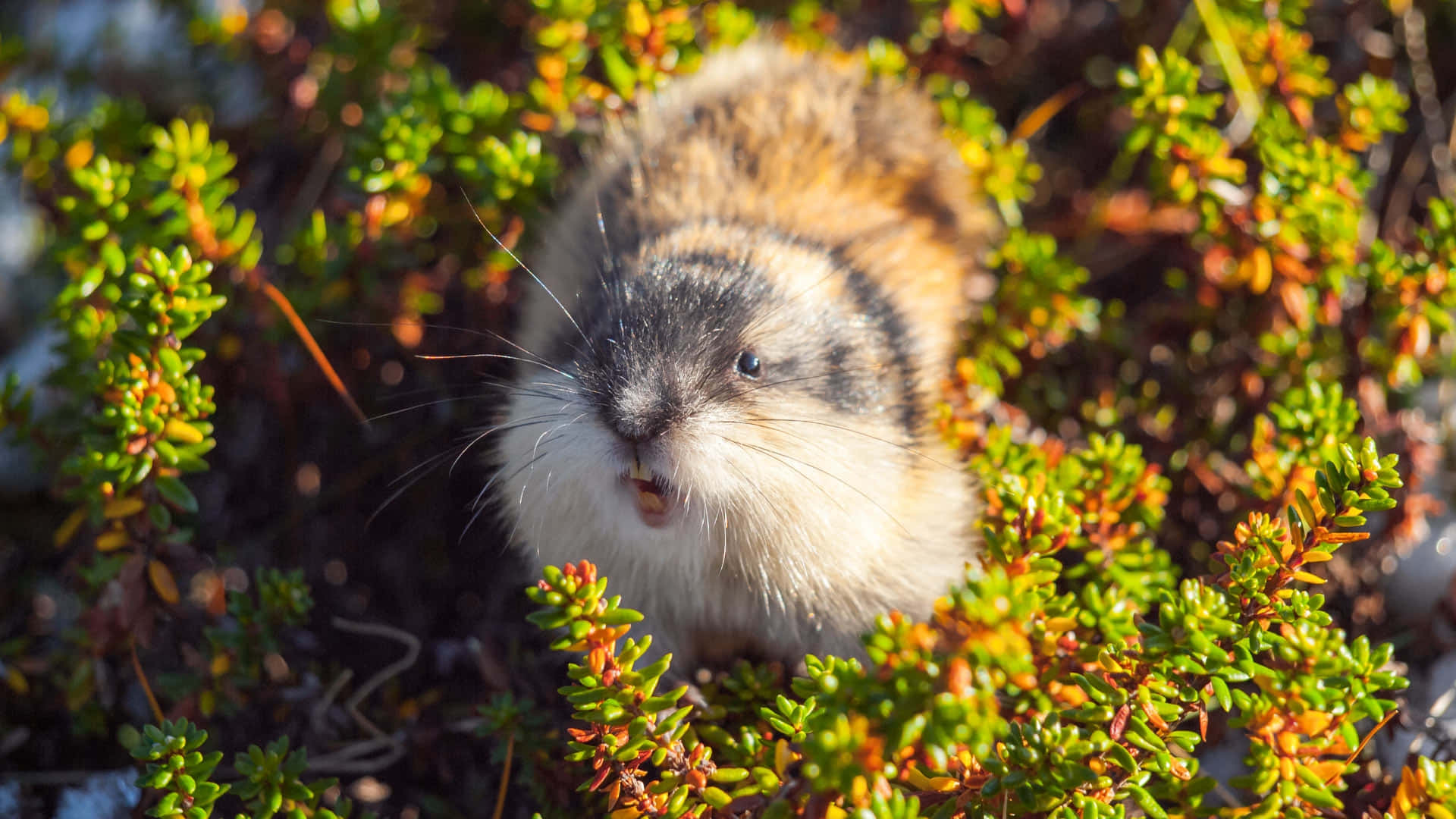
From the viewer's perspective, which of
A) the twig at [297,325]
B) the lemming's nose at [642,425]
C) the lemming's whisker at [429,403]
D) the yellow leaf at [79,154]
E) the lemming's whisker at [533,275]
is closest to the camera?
the lemming's nose at [642,425]

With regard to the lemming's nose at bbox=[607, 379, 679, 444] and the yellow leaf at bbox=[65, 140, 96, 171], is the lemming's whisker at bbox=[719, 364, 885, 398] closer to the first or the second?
the lemming's nose at bbox=[607, 379, 679, 444]

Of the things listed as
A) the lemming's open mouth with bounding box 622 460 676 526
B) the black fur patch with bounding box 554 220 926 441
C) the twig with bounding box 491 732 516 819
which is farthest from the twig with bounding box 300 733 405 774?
the black fur patch with bounding box 554 220 926 441

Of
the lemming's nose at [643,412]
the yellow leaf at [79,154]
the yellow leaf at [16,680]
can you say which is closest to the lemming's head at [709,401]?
the lemming's nose at [643,412]

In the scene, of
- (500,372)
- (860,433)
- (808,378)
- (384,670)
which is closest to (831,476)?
(860,433)

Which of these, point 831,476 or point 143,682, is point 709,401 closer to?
point 831,476

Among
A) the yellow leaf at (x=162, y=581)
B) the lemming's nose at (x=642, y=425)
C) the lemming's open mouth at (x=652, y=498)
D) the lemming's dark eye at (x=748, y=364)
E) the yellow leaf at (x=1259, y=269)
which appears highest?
the yellow leaf at (x=1259, y=269)

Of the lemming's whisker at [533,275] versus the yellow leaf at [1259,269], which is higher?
the yellow leaf at [1259,269]

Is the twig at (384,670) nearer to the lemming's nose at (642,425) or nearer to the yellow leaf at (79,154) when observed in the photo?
the lemming's nose at (642,425)
